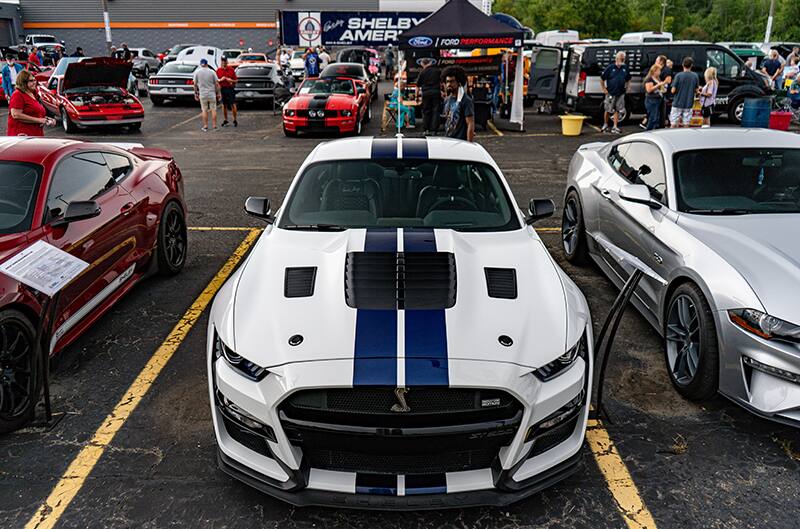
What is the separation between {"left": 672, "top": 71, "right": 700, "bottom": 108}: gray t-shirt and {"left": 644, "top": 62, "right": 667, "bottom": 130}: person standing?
0.66 m

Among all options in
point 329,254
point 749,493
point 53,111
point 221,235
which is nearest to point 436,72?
point 221,235

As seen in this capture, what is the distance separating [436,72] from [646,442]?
11807mm

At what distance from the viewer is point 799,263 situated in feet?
12.5

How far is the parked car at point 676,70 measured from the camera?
53.6 feet

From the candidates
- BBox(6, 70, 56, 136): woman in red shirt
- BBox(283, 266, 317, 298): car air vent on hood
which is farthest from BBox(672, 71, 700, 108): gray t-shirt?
BBox(283, 266, 317, 298): car air vent on hood

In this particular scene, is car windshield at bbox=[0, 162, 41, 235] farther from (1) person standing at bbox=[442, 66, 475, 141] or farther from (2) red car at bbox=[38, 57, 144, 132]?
(2) red car at bbox=[38, 57, 144, 132]

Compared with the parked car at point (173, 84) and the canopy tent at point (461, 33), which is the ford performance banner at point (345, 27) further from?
the canopy tent at point (461, 33)

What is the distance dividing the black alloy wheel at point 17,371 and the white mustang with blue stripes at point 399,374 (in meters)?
1.22

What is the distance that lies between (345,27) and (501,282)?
2547cm

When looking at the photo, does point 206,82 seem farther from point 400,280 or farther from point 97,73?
point 400,280

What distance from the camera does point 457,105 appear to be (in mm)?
10430

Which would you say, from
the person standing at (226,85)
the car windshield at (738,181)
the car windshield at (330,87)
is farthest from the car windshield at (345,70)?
the car windshield at (738,181)

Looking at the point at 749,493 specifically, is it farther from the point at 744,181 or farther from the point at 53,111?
the point at 53,111

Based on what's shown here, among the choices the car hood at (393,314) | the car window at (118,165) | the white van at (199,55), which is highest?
the white van at (199,55)
